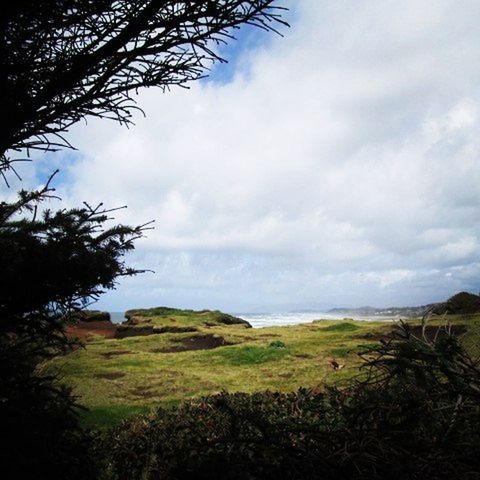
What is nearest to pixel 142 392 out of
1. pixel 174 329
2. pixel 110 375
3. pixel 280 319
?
pixel 110 375

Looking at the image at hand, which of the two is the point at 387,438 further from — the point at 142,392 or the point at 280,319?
the point at 280,319

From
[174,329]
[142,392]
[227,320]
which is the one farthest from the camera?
[227,320]

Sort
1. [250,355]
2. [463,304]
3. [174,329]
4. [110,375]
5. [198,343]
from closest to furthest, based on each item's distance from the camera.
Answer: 1. [110,375]
2. [250,355]
3. [463,304]
4. [198,343]
5. [174,329]

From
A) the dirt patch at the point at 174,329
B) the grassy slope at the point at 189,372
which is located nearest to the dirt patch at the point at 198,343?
the grassy slope at the point at 189,372

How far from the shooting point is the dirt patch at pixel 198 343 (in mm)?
22163

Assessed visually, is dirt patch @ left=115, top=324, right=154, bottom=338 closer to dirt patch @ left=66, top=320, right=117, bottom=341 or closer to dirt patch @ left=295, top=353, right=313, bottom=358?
dirt patch @ left=66, top=320, right=117, bottom=341

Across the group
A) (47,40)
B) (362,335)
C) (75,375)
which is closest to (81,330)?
(75,375)

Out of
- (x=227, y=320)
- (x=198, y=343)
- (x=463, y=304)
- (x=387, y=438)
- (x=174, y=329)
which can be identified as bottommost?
(x=198, y=343)

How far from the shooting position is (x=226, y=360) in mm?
15961

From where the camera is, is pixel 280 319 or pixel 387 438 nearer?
pixel 387 438

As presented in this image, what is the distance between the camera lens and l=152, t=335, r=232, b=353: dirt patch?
22.2 meters


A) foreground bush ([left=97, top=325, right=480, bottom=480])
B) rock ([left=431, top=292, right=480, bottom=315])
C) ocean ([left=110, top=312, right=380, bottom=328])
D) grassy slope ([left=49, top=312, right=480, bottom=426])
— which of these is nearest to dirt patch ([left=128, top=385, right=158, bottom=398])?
grassy slope ([left=49, top=312, right=480, bottom=426])

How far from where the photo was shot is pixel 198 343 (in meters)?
24.8

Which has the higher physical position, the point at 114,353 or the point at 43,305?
the point at 43,305
